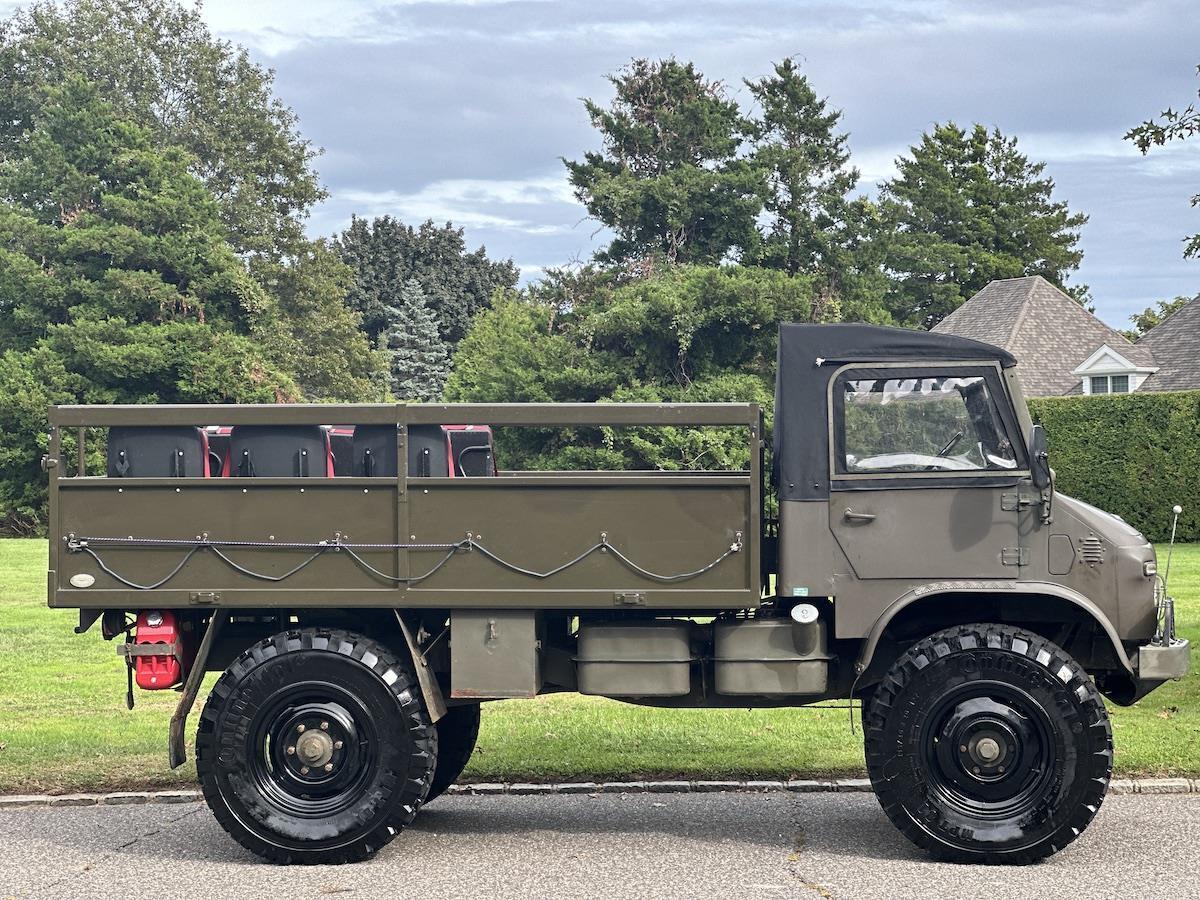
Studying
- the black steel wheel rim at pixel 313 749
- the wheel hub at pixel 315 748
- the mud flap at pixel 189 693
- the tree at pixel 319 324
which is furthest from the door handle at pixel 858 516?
the tree at pixel 319 324

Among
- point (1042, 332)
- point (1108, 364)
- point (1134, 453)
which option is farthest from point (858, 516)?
point (1042, 332)

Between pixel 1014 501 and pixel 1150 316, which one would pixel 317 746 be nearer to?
pixel 1014 501

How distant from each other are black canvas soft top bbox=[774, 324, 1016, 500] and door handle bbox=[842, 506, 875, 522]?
0.30m

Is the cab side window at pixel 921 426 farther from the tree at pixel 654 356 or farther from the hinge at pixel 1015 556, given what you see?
the tree at pixel 654 356

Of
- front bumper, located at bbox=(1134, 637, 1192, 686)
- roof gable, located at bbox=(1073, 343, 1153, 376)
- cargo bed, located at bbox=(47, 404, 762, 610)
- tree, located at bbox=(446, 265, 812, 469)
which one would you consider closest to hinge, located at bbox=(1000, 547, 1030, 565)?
front bumper, located at bbox=(1134, 637, 1192, 686)

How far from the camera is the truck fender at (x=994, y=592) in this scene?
745 cm

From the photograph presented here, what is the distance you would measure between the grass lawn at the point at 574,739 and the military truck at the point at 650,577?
72.5 inches

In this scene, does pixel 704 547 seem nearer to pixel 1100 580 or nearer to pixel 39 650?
pixel 1100 580

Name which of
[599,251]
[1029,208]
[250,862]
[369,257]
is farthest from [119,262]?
[250,862]

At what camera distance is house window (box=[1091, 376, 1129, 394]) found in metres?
40.5

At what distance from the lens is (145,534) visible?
7.78 metres

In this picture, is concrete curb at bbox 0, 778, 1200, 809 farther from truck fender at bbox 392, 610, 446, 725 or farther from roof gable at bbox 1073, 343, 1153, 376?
roof gable at bbox 1073, 343, 1153, 376

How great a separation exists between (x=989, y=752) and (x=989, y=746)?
3 cm

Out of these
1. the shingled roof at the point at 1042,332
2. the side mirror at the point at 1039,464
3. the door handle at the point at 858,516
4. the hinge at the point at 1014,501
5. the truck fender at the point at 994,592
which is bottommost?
the truck fender at the point at 994,592
